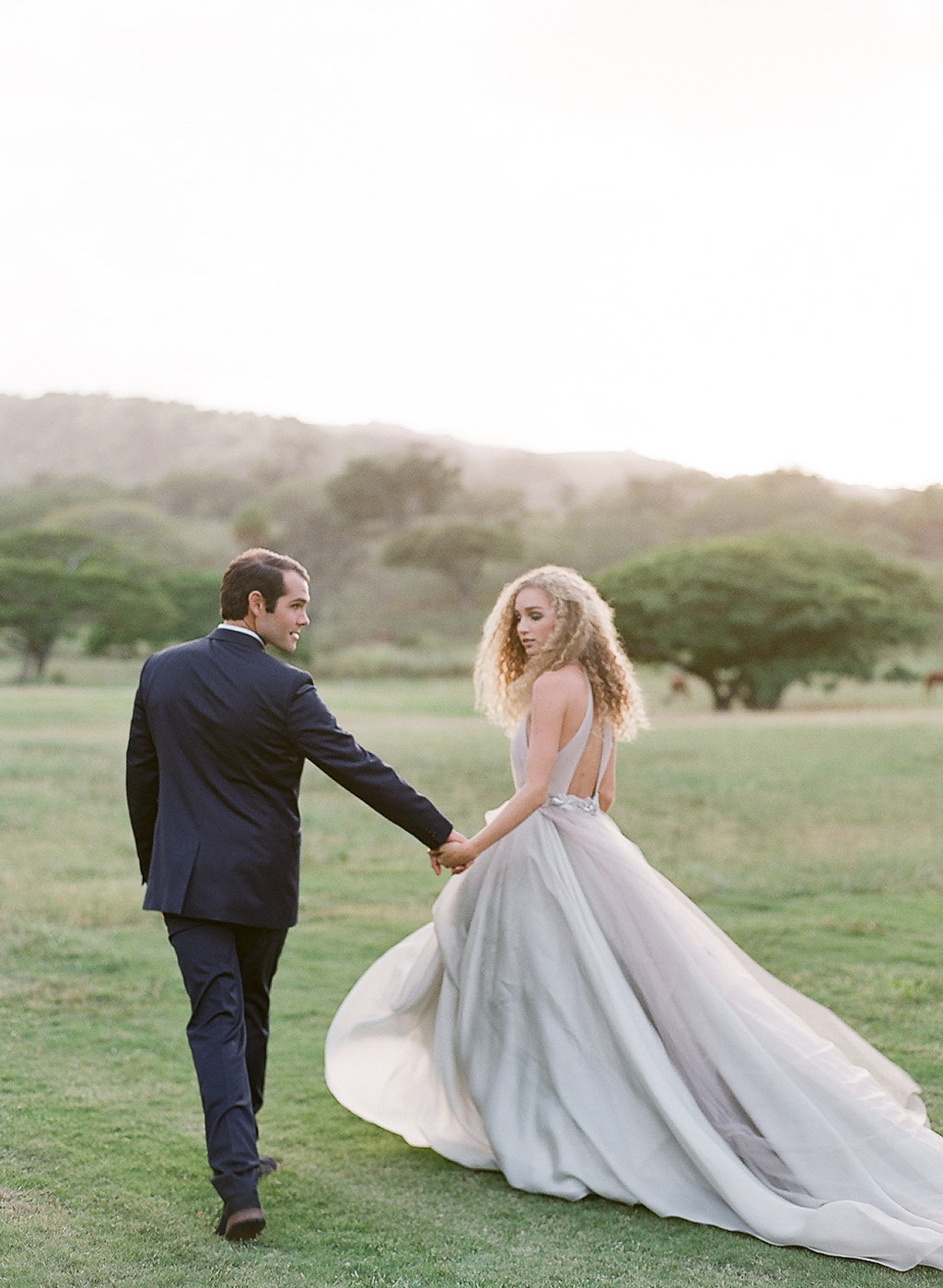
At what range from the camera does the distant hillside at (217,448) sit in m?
48.9

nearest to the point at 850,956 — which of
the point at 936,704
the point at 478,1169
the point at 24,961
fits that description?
the point at 478,1169

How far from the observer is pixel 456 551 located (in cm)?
3731

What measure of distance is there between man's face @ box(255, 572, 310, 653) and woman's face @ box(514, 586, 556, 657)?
77 cm

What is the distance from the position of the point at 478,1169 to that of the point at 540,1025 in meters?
0.50

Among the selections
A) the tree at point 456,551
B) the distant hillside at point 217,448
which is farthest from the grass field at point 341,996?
the distant hillside at point 217,448

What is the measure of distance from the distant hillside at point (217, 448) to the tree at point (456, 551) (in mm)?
10239

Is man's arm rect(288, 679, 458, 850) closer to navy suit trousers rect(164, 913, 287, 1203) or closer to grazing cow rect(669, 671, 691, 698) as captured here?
navy suit trousers rect(164, 913, 287, 1203)

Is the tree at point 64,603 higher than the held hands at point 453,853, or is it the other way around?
the tree at point 64,603

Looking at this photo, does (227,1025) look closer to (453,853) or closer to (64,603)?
(453,853)

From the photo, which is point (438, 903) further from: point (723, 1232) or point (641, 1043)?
point (723, 1232)

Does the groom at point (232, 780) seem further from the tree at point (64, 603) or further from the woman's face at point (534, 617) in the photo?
the tree at point (64, 603)

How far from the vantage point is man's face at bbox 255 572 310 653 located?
3.54 meters

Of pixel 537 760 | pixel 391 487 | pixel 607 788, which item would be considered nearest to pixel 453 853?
pixel 537 760

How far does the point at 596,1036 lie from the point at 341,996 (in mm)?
3059
